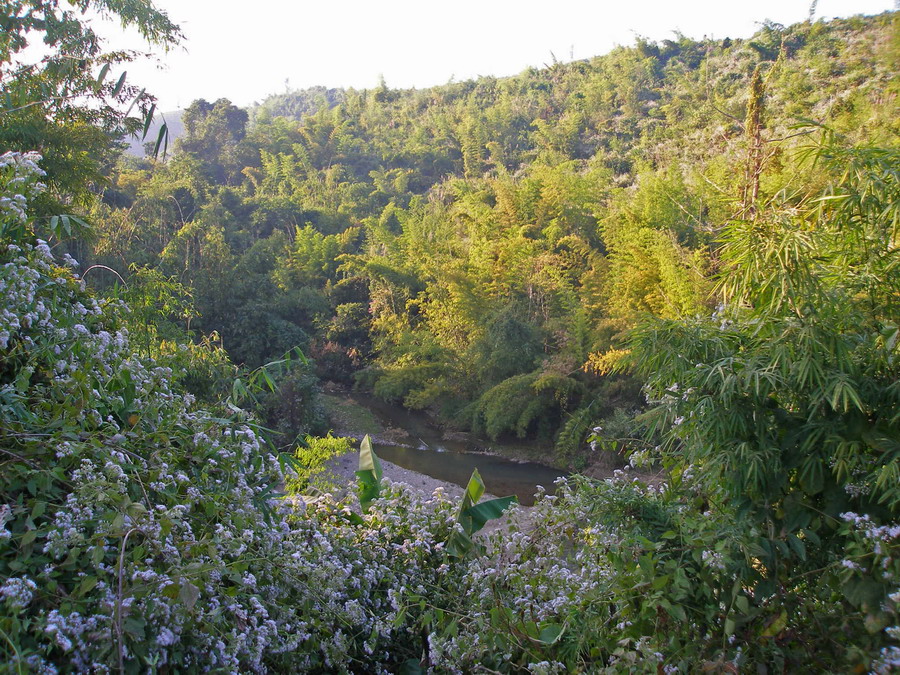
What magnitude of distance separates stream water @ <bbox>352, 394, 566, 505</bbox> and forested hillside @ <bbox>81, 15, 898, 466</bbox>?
656mm

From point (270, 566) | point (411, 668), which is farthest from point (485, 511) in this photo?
point (270, 566)

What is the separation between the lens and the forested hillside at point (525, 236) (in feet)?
48.1

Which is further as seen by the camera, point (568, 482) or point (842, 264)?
point (568, 482)

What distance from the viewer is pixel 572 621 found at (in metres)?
2.01

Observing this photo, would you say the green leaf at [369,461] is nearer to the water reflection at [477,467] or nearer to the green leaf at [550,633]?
the green leaf at [550,633]

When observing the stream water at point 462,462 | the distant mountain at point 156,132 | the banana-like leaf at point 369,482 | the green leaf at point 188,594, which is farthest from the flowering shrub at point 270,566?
the stream water at point 462,462

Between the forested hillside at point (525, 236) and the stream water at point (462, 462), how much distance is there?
656mm

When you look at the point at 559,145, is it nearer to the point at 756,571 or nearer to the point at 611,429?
the point at 611,429

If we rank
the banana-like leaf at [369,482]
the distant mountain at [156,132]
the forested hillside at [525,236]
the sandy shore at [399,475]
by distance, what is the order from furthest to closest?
1. the distant mountain at [156,132]
2. the forested hillside at [525,236]
3. the sandy shore at [399,475]
4. the banana-like leaf at [369,482]

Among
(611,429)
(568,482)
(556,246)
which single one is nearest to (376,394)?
(556,246)

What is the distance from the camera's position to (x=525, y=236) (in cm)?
1920

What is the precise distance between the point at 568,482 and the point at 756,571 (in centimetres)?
98

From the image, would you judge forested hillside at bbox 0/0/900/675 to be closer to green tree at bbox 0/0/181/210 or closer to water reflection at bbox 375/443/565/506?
green tree at bbox 0/0/181/210

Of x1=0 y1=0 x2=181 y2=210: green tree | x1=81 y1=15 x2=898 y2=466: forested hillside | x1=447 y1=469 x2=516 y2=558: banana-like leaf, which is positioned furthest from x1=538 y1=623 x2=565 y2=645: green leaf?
x1=0 y1=0 x2=181 y2=210: green tree
